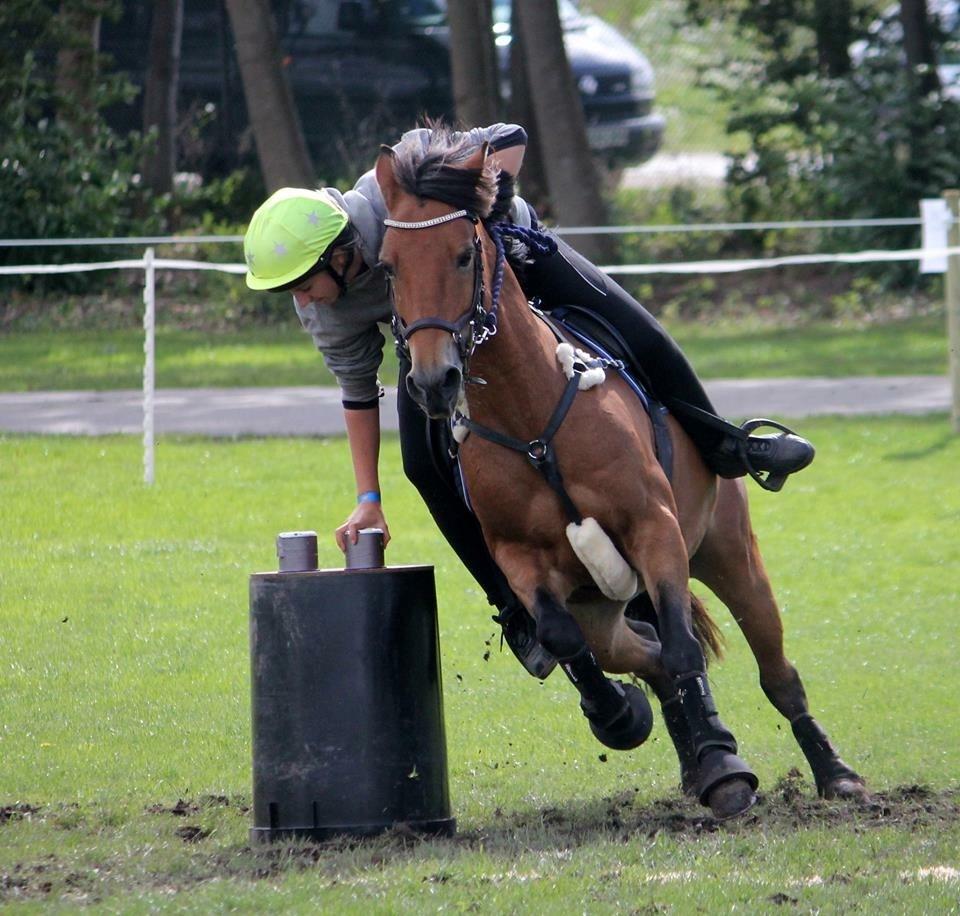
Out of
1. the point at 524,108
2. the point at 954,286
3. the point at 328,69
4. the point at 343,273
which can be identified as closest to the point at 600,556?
the point at 343,273

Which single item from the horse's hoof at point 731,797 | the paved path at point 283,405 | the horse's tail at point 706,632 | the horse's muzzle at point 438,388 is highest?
the horse's muzzle at point 438,388

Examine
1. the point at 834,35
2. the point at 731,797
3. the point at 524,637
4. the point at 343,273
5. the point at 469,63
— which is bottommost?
the point at 731,797

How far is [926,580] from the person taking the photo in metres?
→ 10.0

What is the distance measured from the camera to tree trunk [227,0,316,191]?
→ 70.8ft

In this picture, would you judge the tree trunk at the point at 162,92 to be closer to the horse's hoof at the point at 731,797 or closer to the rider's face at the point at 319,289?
the rider's face at the point at 319,289

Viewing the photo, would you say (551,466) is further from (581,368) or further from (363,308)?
(363,308)

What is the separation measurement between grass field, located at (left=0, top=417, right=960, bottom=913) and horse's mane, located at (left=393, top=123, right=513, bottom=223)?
1935 mm

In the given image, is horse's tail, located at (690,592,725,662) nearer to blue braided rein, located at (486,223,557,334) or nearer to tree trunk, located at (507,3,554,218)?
blue braided rein, located at (486,223,557,334)

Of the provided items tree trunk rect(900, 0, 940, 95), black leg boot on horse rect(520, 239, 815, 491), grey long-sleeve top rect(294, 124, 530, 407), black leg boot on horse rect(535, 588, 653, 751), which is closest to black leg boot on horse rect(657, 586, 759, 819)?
black leg boot on horse rect(535, 588, 653, 751)

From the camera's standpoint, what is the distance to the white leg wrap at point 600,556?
17.5 ft

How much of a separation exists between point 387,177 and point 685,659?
1.78m

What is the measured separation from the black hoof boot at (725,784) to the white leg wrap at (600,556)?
1.99ft

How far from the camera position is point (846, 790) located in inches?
242

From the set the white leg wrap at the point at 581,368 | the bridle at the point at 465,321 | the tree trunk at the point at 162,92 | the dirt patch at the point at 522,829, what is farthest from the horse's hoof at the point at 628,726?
the tree trunk at the point at 162,92
